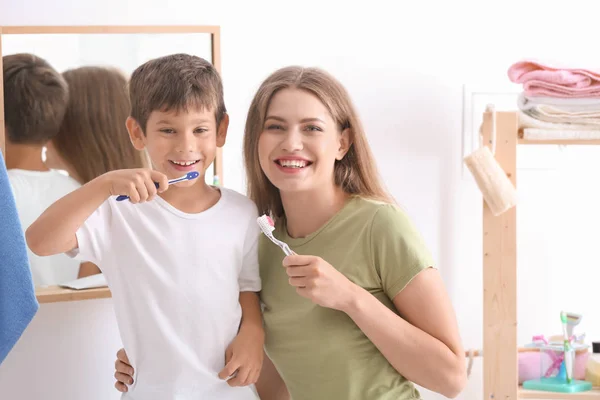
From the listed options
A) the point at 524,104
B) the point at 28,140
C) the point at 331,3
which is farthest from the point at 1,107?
the point at 524,104

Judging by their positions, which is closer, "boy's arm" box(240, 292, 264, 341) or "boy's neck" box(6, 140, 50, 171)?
"boy's arm" box(240, 292, 264, 341)

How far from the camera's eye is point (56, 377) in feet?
5.96

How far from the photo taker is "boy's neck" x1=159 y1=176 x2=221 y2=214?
48.8 inches

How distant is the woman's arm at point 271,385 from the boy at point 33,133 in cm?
53

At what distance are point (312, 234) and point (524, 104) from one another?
817mm

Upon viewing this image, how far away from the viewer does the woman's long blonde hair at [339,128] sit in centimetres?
131

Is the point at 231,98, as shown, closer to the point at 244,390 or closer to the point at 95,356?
the point at 95,356

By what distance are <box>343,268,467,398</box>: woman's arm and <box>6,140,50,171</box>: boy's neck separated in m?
0.83

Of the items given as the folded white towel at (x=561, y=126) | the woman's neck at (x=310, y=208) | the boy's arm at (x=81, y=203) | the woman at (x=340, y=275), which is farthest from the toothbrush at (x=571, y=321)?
the boy's arm at (x=81, y=203)

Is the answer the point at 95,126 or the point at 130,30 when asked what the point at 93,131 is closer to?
the point at 95,126

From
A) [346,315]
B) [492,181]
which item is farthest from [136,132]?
[492,181]

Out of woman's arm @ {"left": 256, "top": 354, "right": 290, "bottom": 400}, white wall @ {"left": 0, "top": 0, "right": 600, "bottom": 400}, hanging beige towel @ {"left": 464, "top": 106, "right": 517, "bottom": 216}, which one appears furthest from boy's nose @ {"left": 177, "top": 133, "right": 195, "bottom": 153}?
hanging beige towel @ {"left": 464, "top": 106, "right": 517, "bottom": 216}

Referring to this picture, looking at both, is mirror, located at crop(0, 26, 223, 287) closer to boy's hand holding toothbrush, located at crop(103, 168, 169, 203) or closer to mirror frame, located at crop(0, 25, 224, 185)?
mirror frame, located at crop(0, 25, 224, 185)

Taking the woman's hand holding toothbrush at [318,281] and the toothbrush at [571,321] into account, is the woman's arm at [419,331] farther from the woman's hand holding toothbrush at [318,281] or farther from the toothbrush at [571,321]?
the toothbrush at [571,321]
